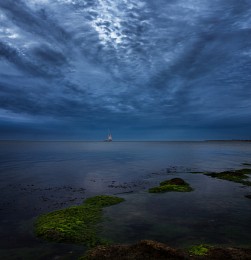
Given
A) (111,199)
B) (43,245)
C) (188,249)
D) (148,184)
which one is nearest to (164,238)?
(188,249)

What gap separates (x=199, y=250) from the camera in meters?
12.3

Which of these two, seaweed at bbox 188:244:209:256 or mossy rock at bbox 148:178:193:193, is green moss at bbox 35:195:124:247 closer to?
seaweed at bbox 188:244:209:256

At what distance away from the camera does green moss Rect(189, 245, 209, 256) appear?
1195cm

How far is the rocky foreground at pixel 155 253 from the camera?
1115 centimetres

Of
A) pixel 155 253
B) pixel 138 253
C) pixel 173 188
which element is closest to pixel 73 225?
pixel 138 253

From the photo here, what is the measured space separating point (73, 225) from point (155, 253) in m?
7.37

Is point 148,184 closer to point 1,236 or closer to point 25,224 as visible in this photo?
point 25,224

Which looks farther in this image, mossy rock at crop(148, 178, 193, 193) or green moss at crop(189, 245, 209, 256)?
mossy rock at crop(148, 178, 193, 193)

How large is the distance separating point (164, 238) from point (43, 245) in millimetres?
7551

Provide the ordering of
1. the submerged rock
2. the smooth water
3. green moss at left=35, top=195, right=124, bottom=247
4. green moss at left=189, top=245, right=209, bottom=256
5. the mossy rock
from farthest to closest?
the mossy rock < green moss at left=35, top=195, right=124, bottom=247 < the smooth water < green moss at left=189, top=245, right=209, bottom=256 < the submerged rock

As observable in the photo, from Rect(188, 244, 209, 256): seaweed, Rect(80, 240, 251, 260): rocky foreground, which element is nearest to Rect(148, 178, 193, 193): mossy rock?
Rect(188, 244, 209, 256): seaweed

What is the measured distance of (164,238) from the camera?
1455 centimetres

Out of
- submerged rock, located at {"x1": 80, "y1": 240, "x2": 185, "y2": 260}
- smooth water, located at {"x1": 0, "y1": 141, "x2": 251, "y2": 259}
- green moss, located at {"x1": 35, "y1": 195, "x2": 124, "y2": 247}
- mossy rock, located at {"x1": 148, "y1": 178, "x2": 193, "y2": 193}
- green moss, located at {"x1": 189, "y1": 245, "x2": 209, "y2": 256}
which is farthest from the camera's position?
mossy rock, located at {"x1": 148, "y1": 178, "x2": 193, "y2": 193}

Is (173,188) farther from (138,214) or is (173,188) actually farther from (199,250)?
(199,250)
